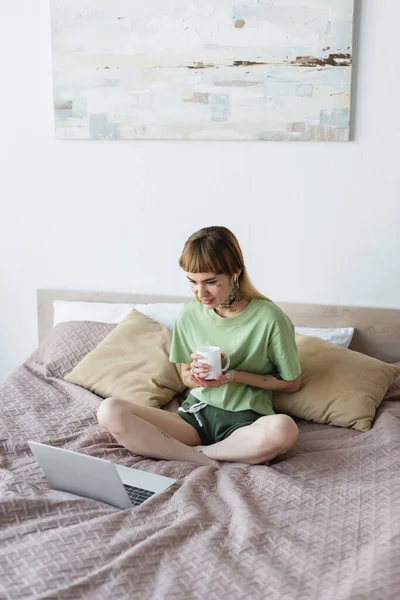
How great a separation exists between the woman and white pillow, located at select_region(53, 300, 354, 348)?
41 cm

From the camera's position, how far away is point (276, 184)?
9.05 feet

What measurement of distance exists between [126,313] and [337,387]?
892mm

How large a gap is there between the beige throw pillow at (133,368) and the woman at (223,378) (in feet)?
0.53

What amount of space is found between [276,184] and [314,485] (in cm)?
122

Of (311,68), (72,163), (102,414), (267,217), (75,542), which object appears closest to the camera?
(75,542)

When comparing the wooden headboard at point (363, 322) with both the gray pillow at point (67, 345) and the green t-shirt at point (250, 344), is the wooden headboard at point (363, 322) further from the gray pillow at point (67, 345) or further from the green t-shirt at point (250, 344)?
the gray pillow at point (67, 345)

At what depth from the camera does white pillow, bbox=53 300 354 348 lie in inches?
104

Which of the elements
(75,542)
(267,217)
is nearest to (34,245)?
(267,217)

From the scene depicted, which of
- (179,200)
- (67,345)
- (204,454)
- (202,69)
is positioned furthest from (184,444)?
(202,69)

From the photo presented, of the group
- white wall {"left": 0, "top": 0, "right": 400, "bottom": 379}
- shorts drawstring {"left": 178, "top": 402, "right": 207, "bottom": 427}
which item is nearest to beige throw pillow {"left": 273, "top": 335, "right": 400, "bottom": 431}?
shorts drawstring {"left": 178, "top": 402, "right": 207, "bottom": 427}

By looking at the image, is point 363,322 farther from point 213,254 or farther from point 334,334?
point 213,254

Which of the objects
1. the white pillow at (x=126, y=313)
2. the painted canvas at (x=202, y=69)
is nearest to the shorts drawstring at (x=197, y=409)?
the white pillow at (x=126, y=313)

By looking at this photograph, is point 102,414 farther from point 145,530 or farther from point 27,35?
point 27,35

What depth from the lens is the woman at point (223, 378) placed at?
2.06 metres
